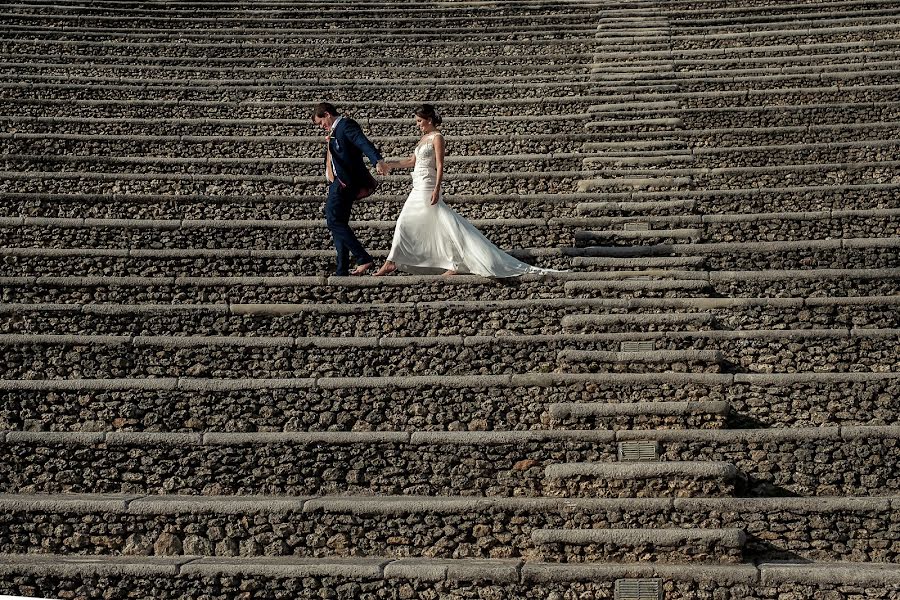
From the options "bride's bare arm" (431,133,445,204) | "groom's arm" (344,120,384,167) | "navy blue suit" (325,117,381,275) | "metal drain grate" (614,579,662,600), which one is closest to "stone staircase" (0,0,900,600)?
"metal drain grate" (614,579,662,600)

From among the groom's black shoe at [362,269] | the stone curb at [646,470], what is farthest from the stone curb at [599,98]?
the stone curb at [646,470]

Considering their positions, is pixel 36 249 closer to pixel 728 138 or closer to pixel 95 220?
pixel 95 220

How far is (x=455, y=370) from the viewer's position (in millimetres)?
9438

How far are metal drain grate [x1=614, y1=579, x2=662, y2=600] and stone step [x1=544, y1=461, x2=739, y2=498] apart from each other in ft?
2.48

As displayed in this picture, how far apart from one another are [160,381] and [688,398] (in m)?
3.94

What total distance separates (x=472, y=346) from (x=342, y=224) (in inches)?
71.3

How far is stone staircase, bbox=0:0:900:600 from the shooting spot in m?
7.79

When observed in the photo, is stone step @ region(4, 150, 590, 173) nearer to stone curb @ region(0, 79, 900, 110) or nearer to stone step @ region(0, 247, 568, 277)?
stone curb @ region(0, 79, 900, 110)

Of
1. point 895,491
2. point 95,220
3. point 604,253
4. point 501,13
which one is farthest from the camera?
point 501,13

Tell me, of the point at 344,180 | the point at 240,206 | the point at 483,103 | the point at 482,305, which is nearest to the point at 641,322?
the point at 482,305

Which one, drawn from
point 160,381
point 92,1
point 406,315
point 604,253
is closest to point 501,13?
point 92,1

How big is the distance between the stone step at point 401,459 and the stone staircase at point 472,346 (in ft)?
0.07

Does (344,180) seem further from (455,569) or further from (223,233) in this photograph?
(455,569)

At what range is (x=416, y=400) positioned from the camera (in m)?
9.08
